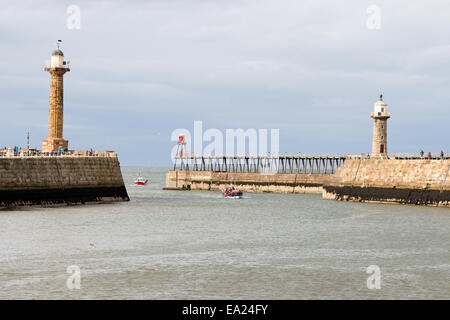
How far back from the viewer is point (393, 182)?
277 feet

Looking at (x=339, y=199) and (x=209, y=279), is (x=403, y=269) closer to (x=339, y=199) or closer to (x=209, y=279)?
(x=209, y=279)

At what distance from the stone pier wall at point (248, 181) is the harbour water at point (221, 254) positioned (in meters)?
45.4

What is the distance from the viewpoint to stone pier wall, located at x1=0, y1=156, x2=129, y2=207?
66125mm

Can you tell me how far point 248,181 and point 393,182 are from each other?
1724 inches

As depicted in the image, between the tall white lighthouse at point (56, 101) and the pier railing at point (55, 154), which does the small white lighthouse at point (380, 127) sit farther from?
the tall white lighthouse at point (56, 101)

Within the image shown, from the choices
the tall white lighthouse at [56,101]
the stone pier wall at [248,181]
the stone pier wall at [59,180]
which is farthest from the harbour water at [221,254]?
the stone pier wall at [248,181]

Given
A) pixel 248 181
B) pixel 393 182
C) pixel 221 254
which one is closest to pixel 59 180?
pixel 221 254

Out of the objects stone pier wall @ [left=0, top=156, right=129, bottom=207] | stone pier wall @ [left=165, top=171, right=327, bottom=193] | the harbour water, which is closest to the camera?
the harbour water

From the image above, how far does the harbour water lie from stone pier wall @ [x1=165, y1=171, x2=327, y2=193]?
4535cm

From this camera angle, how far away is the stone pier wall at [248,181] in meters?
114

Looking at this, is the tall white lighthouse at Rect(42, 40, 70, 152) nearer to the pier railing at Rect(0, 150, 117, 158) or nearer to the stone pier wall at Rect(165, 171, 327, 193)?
the pier railing at Rect(0, 150, 117, 158)

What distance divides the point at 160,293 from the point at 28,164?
136 ft

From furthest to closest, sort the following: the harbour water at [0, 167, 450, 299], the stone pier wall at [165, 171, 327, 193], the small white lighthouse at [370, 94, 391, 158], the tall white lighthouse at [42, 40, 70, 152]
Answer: the stone pier wall at [165, 171, 327, 193], the small white lighthouse at [370, 94, 391, 158], the tall white lighthouse at [42, 40, 70, 152], the harbour water at [0, 167, 450, 299]

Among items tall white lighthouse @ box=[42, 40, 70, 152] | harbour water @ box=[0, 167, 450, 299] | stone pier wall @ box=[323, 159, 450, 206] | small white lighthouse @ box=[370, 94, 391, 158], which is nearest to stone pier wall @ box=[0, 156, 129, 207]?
harbour water @ box=[0, 167, 450, 299]
